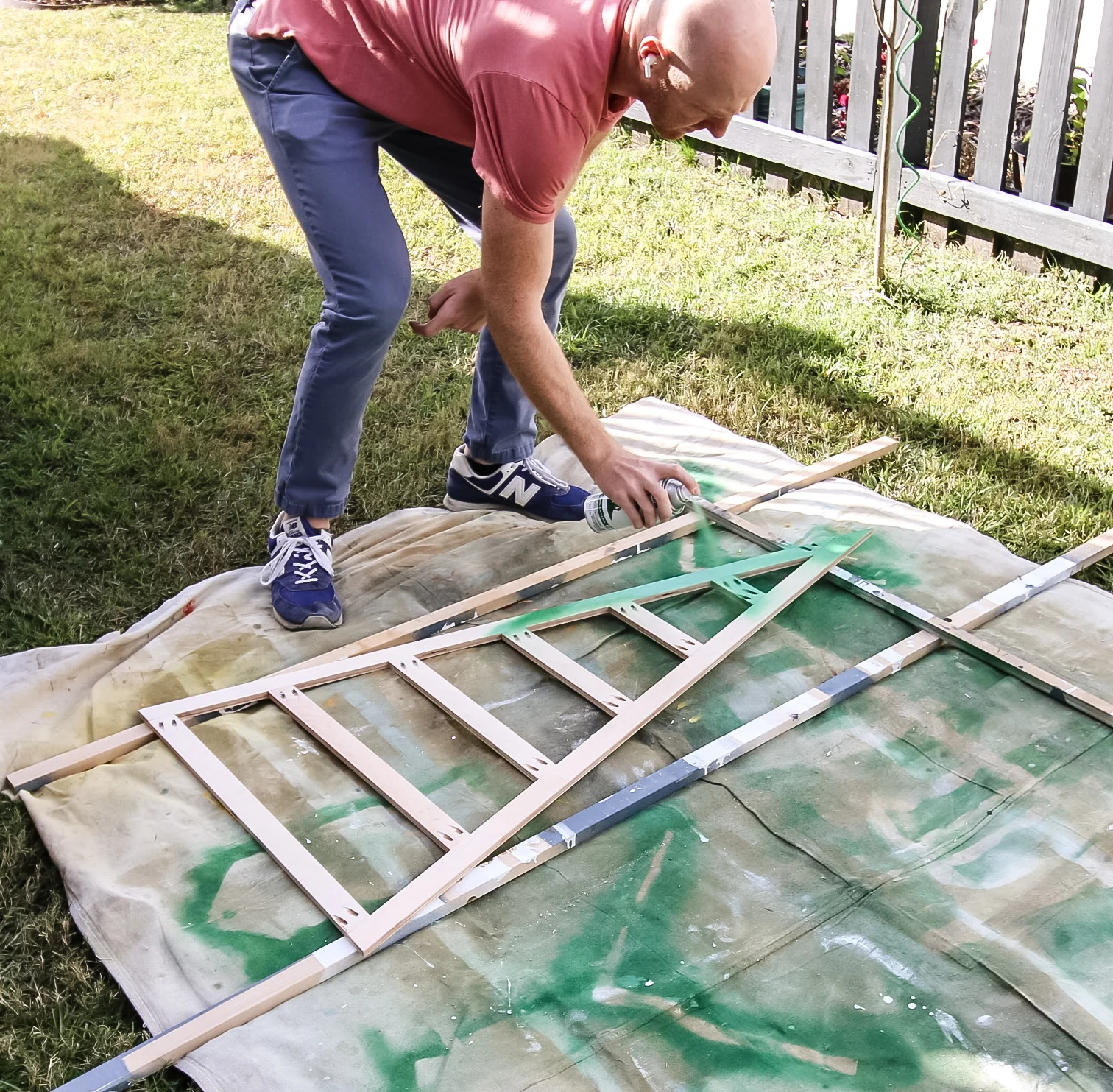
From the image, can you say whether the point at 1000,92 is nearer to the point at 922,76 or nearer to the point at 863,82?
the point at 922,76

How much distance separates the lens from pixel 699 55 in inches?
68.2

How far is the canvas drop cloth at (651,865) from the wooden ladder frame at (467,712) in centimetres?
4

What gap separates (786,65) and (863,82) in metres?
0.46

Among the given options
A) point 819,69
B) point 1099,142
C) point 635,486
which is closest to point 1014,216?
point 1099,142

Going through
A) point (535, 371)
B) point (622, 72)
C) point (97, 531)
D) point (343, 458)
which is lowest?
point (97, 531)

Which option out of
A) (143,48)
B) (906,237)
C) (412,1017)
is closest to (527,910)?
(412,1017)

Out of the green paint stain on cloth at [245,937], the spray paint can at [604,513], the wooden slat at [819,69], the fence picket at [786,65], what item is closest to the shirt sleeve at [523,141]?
the spray paint can at [604,513]

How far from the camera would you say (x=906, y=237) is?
16.1 ft

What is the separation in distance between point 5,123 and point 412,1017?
6683mm

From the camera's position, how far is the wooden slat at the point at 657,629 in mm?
2559

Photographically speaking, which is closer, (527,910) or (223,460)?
(527,910)

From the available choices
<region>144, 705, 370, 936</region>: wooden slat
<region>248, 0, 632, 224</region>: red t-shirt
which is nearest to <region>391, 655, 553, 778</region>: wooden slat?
<region>144, 705, 370, 936</region>: wooden slat

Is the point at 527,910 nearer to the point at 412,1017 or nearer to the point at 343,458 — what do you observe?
the point at 412,1017

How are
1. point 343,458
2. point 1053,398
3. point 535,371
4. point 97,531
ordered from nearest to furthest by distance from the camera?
point 535,371, point 343,458, point 97,531, point 1053,398
